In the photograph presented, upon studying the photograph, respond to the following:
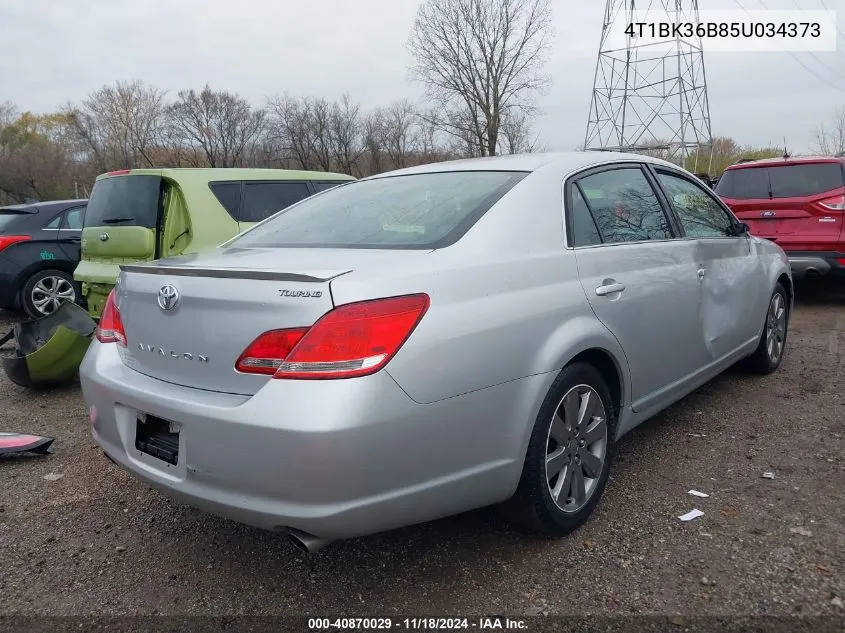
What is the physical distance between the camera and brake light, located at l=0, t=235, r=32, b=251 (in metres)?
7.86

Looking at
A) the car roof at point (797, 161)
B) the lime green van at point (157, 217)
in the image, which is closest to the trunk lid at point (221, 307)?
the lime green van at point (157, 217)

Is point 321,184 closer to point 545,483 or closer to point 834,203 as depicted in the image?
point 545,483

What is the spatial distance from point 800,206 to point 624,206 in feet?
16.8

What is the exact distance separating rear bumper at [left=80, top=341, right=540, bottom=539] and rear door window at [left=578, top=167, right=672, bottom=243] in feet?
3.56

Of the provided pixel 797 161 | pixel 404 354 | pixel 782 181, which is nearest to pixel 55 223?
pixel 404 354

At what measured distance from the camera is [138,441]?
2.38 m

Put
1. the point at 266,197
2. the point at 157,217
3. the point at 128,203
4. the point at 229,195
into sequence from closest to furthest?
the point at 157,217 < the point at 128,203 < the point at 229,195 < the point at 266,197

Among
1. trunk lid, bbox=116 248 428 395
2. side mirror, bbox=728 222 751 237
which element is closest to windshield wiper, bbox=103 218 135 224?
trunk lid, bbox=116 248 428 395

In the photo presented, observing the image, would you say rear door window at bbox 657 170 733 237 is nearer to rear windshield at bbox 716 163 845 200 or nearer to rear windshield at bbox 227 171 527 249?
rear windshield at bbox 227 171 527 249

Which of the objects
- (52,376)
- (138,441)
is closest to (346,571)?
(138,441)

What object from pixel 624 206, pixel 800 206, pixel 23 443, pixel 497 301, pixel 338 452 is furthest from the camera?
pixel 800 206

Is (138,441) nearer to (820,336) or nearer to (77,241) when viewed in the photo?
(820,336)

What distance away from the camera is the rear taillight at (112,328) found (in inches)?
102

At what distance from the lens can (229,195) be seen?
234 inches
